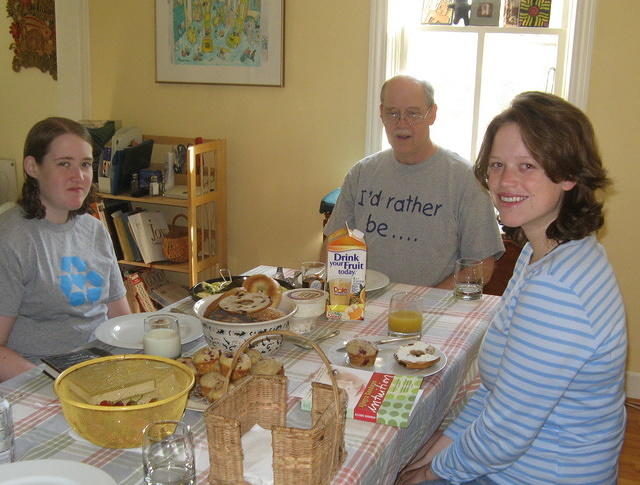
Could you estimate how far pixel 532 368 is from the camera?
121 centimetres

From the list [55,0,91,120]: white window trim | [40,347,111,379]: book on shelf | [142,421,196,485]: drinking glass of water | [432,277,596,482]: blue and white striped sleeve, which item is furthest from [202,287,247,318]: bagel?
[55,0,91,120]: white window trim

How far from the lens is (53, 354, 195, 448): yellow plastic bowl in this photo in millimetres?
1134

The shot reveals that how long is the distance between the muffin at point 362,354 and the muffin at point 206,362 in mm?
314

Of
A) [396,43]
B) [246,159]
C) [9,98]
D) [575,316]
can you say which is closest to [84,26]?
[9,98]

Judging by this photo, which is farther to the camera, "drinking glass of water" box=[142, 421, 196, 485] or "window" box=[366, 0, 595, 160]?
"window" box=[366, 0, 595, 160]

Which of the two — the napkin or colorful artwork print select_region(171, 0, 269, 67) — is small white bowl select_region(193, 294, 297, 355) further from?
colorful artwork print select_region(171, 0, 269, 67)

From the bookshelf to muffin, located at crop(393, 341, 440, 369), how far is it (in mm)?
2013

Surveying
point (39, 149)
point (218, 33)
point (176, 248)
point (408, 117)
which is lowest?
point (176, 248)

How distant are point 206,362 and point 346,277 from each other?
0.57 metres

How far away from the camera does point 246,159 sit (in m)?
3.66

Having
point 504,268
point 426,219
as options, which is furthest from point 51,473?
point 504,268

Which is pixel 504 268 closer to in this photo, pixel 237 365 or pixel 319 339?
pixel 319 339

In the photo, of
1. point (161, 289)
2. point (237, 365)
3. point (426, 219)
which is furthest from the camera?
point (161, 289)

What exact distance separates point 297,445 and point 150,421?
0.30m
